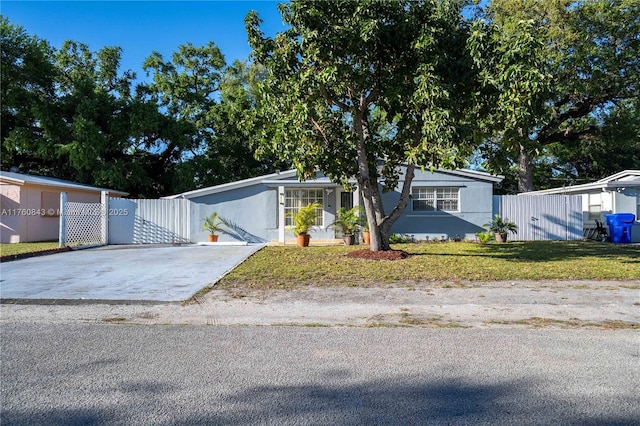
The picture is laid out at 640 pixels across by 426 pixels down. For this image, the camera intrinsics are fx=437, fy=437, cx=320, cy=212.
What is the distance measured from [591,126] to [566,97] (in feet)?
10.8

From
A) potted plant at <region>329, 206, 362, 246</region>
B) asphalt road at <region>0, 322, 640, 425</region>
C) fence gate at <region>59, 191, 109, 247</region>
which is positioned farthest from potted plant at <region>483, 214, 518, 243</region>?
fence gate at <region>59, 191, 109, 247</region>

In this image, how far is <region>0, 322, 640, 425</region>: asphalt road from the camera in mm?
3086

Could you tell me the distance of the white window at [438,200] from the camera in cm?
1806

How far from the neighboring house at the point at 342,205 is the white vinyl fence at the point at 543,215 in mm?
1039

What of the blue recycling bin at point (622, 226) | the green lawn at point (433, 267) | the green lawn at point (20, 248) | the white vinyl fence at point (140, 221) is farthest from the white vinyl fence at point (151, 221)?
the blue recycling bin at point (622, 226)

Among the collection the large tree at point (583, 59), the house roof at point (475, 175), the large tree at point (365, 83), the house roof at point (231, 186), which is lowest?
the house roof at point (231, 186)

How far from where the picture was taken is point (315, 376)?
12.4 feet

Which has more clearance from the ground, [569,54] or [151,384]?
[569,54]

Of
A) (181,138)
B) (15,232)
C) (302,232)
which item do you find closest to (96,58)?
(181,138)

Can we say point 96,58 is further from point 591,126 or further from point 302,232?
point 591,126

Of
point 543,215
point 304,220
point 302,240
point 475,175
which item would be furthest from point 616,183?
point 302,240

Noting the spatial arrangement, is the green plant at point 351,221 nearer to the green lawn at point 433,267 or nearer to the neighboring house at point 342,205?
the neighboring house at point 342,205

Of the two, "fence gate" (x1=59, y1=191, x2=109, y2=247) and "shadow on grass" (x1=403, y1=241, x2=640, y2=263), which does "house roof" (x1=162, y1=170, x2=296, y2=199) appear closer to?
"fence gate" (x1=59, y1=191, x2=109, y2=247)

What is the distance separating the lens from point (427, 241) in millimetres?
17531
